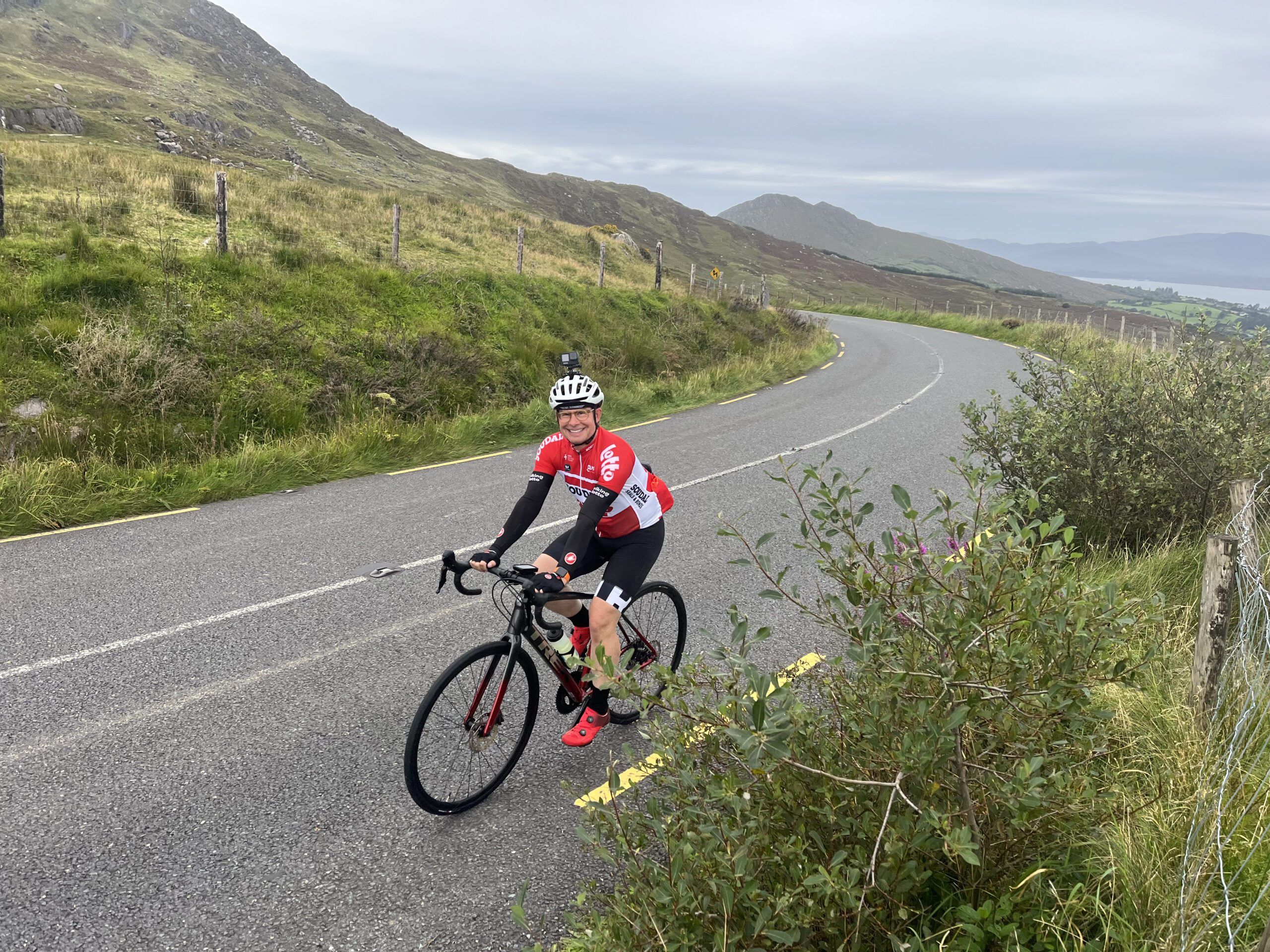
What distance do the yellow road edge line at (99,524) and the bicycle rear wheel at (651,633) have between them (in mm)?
5944

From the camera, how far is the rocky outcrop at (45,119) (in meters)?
49.8

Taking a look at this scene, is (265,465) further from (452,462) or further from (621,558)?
(621,558)

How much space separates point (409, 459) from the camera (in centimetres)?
1121

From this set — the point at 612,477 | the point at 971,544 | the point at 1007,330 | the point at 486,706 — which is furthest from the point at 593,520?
the point at 1007,330

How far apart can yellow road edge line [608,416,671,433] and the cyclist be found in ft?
27.7

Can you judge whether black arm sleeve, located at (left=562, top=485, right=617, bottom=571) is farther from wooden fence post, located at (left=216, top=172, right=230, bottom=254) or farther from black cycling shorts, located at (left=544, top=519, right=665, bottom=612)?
wooden fence post, located at (left=216, top=172, right=230, bottom=254)

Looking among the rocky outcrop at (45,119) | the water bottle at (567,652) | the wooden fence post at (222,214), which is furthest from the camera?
the rocky outcrop at (45,119)

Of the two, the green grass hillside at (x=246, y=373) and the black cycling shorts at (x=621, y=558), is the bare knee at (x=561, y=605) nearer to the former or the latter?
the black cycling shorts at (x=621, y=558)

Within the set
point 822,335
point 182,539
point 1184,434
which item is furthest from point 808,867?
point 822,335

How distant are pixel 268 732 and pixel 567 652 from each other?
6.00 feet

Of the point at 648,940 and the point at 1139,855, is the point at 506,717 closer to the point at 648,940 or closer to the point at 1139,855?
the point at 648,940

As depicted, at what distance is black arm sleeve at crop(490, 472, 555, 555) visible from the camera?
14.1ft

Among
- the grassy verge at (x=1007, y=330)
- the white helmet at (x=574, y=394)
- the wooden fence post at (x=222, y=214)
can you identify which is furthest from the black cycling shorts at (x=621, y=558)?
the grassy verge at (x=1007, y=330)

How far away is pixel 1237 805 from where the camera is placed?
9.19ft
